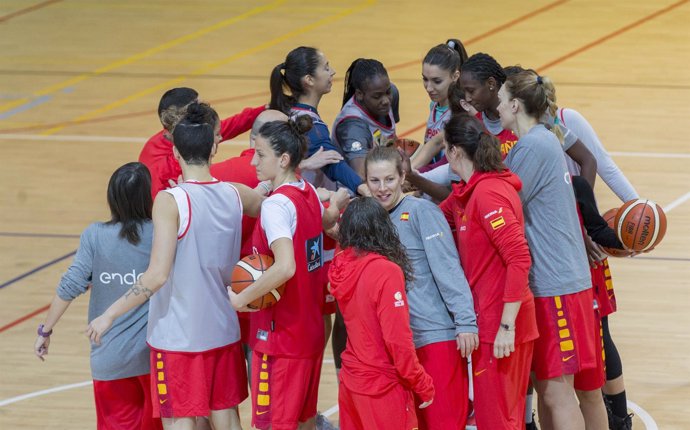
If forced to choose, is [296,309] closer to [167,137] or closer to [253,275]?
[253,275]

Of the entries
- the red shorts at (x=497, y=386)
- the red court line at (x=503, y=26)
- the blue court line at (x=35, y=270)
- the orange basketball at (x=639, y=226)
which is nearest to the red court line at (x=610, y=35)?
the red court line at (x=503, y=26)

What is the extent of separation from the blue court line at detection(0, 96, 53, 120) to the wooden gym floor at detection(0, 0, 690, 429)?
5 centimetres

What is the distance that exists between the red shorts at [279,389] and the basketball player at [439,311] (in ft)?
1.85

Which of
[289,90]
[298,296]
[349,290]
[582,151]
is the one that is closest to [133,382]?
[298,296]

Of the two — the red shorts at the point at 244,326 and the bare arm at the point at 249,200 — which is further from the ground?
the bare arm at the point at 249,200

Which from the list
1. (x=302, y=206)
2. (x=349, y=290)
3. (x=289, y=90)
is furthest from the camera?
(x=289, y=90)

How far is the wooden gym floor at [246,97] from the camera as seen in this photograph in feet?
25.9

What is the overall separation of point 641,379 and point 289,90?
2.99 meters

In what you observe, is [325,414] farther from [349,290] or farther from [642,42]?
[642,42]

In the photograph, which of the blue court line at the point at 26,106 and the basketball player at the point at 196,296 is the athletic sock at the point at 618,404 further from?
the blue court line at the point at 26,106

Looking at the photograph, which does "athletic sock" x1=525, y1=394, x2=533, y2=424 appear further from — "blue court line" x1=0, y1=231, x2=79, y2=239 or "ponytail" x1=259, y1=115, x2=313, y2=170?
"blue court line" x1=0, y1=231, x2=79, y2=239

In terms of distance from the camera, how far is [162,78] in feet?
54.1

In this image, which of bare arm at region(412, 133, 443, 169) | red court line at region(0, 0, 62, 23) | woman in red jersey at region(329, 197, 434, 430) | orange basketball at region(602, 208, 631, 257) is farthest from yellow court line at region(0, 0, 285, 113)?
woman in red jersey at region(329, 197, 434, 430)

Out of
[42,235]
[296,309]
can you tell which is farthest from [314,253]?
[42,235]
